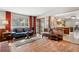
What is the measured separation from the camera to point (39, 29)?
8.31 feet

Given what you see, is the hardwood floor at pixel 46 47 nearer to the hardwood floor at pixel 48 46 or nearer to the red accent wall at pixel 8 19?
the hardwood floor at pixel 48 46

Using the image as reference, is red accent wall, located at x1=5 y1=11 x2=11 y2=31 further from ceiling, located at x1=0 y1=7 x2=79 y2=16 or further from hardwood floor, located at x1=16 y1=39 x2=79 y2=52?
hardwood floor, located at x1=16 y1=39 x2=79 y2=52

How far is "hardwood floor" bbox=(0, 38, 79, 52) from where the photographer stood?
244 cm

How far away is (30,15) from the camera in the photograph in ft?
8.10

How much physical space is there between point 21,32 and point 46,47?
0.64 meters

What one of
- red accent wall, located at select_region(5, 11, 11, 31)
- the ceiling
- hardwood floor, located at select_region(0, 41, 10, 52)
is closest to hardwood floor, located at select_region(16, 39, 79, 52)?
hardwood floor, located at select_region(0, 41, 10, 52)

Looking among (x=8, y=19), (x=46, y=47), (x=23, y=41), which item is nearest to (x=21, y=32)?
(x=23, y=41)

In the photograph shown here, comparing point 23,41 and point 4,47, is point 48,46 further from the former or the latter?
point 4,47

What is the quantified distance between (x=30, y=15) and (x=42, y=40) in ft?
2.00
